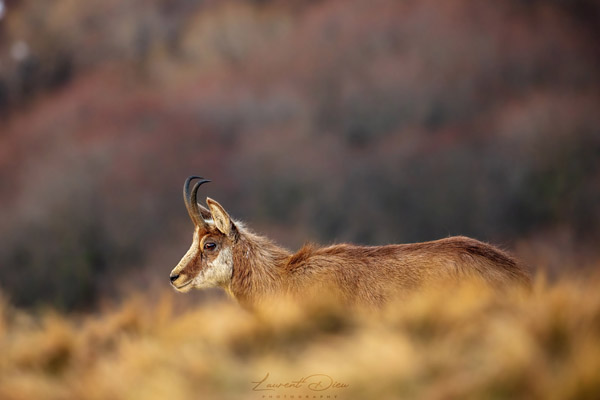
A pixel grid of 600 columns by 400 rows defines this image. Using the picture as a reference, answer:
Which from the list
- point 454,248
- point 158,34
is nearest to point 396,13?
point 158,34

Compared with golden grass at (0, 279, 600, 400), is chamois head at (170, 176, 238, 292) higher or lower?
higher

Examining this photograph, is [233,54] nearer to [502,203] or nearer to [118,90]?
[118,90]

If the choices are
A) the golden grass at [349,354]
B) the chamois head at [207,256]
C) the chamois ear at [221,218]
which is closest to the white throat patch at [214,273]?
the chamois head at [207,256]

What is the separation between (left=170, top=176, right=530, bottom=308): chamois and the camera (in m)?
8.30

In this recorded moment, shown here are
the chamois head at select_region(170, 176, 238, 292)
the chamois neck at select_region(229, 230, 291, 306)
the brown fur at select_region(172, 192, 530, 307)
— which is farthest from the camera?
the chamois head at select_region(170, 176, 238, 292)

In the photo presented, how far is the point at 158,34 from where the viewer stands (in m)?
81.6

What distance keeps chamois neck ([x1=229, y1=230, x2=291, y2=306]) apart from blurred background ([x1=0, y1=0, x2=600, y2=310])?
38398mm

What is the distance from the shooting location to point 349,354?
6.24 meters

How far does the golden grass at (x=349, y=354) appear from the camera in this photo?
5422mm

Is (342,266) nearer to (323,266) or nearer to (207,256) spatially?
(323,266)

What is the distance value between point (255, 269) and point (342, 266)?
1.36 m
